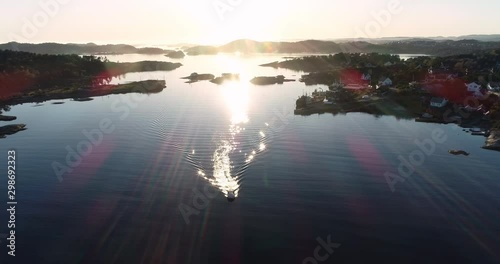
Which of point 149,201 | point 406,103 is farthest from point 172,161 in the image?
point 406,103

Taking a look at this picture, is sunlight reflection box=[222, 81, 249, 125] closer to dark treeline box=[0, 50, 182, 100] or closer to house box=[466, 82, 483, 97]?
dark treeline box=[0, 50, 182, 100]

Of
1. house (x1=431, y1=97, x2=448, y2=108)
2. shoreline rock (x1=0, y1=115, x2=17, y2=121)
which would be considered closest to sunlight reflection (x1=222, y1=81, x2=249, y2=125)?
house (x1=431, y1=97, x2=448, y2=108)

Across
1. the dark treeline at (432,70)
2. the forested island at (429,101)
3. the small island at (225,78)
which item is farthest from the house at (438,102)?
the small island at (225,78)

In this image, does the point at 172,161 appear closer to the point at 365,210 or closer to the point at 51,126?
the point at 365,210

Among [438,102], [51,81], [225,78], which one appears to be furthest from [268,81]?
[51,81]

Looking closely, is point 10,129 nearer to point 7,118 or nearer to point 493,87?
point 7,118

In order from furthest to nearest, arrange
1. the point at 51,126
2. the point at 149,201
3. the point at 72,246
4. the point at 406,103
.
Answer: the point at 406,103 < the point at 51,126 < the point at 149,201 < the point at 72,246
